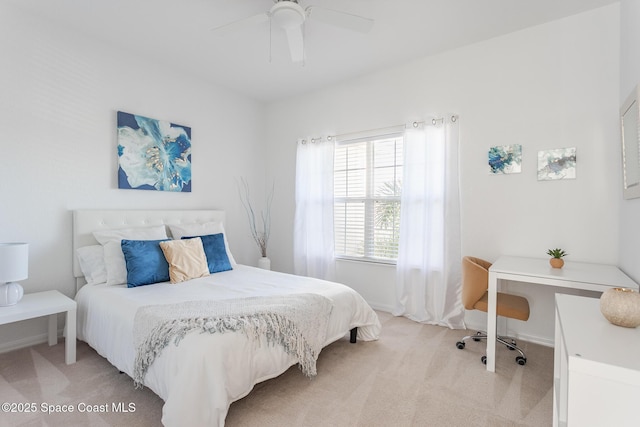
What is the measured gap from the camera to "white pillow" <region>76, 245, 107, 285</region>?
272cm

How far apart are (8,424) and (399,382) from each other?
2.28 metres

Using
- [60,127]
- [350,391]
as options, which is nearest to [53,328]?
[60,127]

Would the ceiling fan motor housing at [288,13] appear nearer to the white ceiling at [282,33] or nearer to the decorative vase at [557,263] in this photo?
the white ceiling at [282,33]

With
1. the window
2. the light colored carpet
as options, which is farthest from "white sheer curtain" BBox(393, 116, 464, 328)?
the light colored carpet

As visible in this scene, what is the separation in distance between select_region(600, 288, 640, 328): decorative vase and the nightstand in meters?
3.23

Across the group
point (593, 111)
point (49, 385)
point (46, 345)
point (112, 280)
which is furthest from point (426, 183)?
point (46, 345)

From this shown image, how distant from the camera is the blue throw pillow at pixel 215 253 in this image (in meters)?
3.19

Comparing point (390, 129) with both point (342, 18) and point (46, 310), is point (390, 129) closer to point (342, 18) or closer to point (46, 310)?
point (342, 18)

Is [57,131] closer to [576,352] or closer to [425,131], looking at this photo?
[425,131]

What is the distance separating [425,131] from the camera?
10.9 feet

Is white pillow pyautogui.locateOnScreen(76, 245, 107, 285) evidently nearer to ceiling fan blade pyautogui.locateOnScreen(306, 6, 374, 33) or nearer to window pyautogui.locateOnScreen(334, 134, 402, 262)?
window pyautogui.locateOnScreen(334, 134, 402, 262)

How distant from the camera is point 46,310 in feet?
7.39

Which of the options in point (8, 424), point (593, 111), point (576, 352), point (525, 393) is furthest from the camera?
point (593, 111)

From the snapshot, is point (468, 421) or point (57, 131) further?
point (57, 131)
